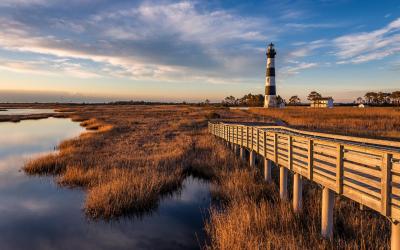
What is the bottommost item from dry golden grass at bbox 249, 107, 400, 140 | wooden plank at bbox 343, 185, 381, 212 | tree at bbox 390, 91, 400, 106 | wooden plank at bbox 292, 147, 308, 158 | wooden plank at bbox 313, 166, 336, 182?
dry golden grass at bbox 249, 107, 400, 140

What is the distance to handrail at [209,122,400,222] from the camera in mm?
5320

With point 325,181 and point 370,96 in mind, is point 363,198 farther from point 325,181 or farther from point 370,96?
point 370,96

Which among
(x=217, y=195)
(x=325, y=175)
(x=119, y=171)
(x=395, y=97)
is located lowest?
(x=217, y=195)

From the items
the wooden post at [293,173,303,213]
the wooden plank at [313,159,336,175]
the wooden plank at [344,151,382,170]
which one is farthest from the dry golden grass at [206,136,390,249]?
the wooden plank at [344,151,382,170]

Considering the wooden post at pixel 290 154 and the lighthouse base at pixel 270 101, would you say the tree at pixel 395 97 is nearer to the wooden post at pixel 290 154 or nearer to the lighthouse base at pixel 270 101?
the lighthouse base at pixel 270 101

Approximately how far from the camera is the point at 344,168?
6711 millimetres

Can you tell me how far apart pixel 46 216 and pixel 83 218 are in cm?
157

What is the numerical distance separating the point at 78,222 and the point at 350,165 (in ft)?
26.1

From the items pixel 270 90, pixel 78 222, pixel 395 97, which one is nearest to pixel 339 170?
pixel 78 222

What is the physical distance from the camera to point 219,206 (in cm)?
1101

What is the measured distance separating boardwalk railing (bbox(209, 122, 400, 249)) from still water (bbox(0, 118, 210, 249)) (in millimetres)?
3224

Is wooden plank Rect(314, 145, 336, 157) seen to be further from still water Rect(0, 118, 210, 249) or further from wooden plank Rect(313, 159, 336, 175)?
still water Rect(0, 118, 210, 249)

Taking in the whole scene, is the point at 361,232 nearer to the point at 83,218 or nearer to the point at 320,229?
Answer: the point at 320,229

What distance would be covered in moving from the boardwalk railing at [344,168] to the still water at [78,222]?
322 cm
